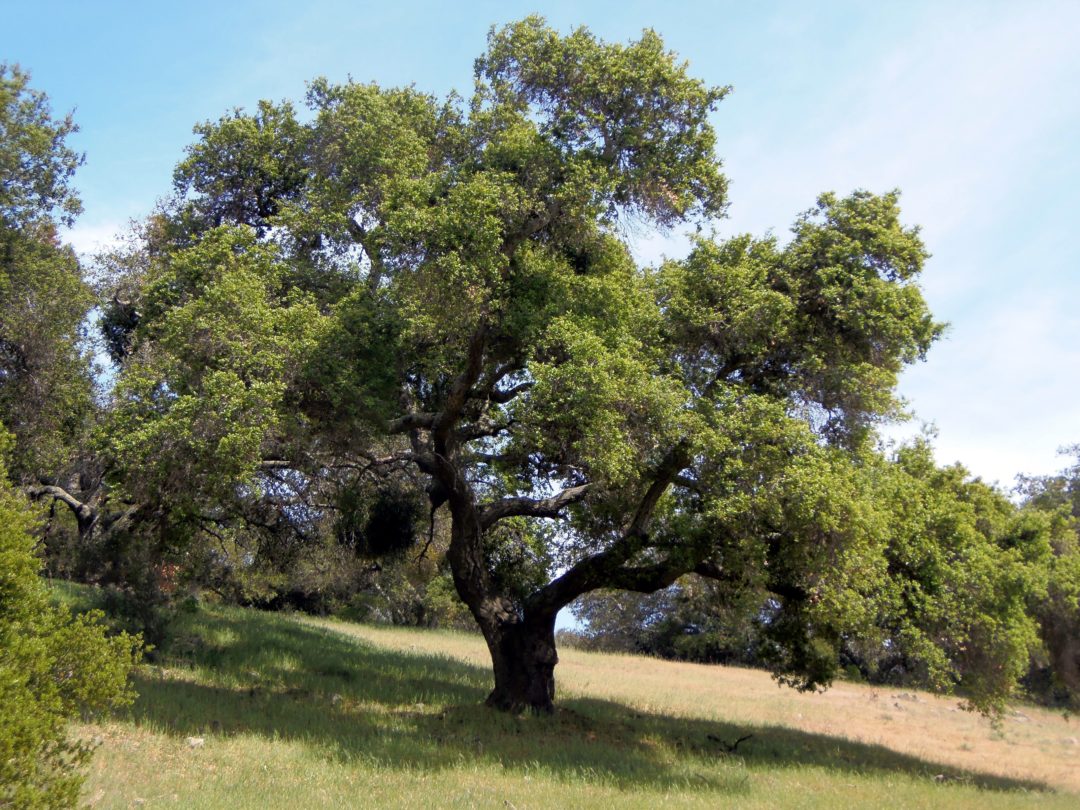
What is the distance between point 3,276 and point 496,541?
1100 centimetres

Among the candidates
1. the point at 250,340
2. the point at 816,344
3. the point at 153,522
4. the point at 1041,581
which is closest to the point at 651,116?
the point at 816,344

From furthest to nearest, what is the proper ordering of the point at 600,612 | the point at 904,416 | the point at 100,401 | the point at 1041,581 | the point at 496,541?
1. the point at 600,612
2. the point at 100,401
3. the point at 496,541
4. the point at 1041,581
5. the point at 904,416

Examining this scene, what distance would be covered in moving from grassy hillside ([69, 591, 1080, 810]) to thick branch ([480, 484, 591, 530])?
11.2 ft

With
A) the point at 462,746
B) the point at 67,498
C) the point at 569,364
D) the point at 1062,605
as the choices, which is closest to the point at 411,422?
the point at 569,364

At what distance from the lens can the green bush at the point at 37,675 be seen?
18.0 ft

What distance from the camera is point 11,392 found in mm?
17906

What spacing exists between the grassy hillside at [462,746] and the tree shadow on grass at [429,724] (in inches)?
2.1

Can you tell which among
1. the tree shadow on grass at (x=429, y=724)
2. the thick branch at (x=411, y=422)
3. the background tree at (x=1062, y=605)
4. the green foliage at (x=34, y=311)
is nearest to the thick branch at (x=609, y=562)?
the tree shadow on grass at (x=429, y=724)

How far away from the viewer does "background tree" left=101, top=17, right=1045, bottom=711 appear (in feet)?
38.9

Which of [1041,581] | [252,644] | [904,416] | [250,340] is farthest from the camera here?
[252,644]

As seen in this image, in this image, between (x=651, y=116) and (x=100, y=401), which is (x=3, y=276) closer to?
(x=100, y=401)

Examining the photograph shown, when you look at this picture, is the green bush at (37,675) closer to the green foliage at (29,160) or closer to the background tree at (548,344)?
the background tree at (548,344)

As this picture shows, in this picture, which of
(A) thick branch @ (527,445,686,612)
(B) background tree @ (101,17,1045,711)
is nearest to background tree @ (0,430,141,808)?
(B) background tree @ (101,17,1045,711)

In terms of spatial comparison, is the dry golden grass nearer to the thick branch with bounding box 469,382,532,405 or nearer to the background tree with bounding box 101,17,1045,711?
the background tree with bounding box 101,17,1045,711
